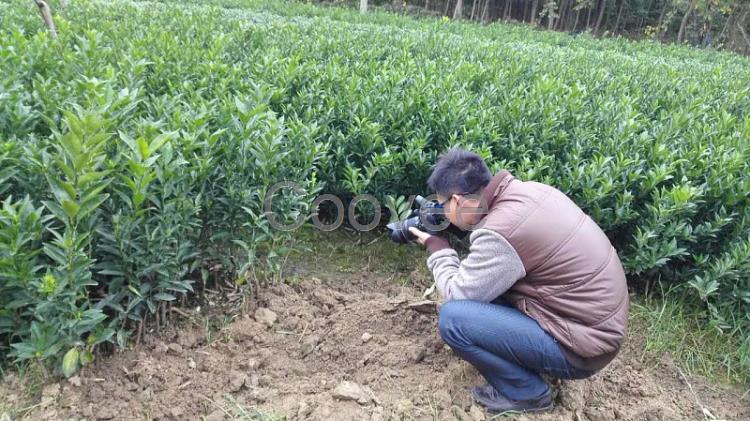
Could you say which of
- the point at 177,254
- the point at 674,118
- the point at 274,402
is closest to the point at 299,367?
the point at 274,402

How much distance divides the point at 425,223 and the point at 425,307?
60 centimetres

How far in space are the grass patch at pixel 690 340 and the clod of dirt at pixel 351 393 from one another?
1980mm

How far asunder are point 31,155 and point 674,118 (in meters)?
4.93

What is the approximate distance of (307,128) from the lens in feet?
12.0

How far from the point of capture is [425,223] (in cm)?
321

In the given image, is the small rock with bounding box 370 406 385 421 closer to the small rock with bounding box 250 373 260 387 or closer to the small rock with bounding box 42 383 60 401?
the small rock with bounding box 250 373 260 387

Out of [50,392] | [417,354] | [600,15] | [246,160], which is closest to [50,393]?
[50,392]

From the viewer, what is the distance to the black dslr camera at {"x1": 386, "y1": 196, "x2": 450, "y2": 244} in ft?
10.3

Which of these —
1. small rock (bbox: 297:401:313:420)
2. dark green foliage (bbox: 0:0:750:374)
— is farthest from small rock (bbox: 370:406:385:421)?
dark green foliage (bbox: 0:0:750:374)

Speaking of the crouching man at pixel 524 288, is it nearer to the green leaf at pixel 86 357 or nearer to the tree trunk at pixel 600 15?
the green leaf at pixel 86 357

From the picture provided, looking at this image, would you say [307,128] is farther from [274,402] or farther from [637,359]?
[637,359]

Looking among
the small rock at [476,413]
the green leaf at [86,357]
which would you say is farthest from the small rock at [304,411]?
the green leaf at [86,357]

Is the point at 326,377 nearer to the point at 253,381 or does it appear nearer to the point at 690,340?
the point at 253,381

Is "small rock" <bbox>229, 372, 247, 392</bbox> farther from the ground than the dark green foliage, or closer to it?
closer to it
